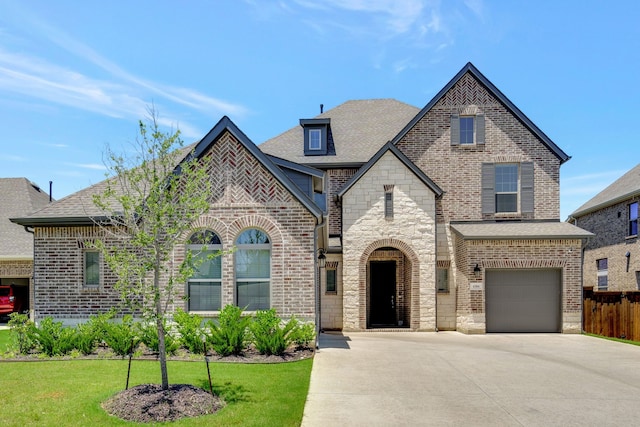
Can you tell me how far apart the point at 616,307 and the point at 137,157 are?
54.5 ft

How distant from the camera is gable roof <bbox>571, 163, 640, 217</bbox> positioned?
2157 cm

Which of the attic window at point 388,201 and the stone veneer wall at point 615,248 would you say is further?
the stone veneer wall at point 615,248

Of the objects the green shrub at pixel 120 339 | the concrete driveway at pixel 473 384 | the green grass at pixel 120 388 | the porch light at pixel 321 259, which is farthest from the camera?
the porch light at pixel 321 259

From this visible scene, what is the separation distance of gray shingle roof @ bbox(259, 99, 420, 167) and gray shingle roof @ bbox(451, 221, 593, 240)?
5041 mm

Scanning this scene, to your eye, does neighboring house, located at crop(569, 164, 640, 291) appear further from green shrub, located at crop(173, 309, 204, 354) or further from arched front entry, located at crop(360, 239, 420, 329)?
green shrub, located at crop(173, 309, 204, 354)

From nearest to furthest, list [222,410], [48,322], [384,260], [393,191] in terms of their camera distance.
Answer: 1. [222,410]
2. [48,322]
3. [393,191]
4. [384,260]

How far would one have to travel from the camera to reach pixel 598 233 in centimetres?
2498

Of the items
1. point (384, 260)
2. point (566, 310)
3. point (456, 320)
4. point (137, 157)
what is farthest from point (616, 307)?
point (137, 157)

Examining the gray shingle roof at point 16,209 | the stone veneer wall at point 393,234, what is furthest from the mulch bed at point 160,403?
the gray shingle roof at point 16,209

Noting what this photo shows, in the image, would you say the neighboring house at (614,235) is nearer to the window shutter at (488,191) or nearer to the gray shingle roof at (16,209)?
the window shutter at (488,191)

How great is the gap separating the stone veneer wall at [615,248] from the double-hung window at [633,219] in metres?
0.20

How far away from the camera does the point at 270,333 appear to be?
11.4m

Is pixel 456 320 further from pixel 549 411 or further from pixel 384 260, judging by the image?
pixel 549 411

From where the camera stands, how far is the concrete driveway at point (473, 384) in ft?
23.2
